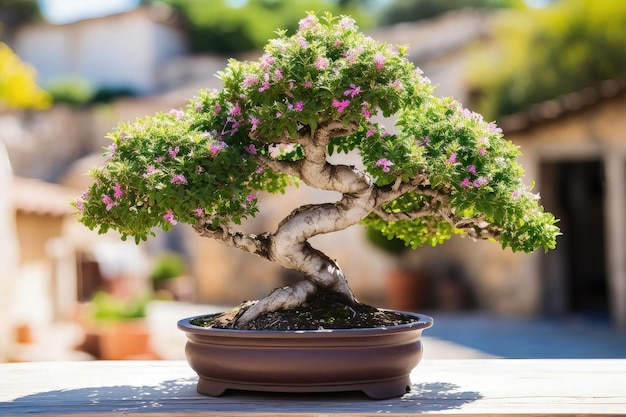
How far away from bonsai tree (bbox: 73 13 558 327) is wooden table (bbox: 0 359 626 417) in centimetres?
36

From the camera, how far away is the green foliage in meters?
2.48

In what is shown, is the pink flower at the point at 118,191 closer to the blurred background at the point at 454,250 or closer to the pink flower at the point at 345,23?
the pink flower at the point at 345,23

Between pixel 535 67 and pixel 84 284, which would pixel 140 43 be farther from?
pixel 535 67

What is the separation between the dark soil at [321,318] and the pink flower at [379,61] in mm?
766

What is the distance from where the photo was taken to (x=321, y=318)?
8.79ft

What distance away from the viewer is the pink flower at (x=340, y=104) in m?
2.49

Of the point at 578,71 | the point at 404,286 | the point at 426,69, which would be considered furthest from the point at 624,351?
the point at 426,69

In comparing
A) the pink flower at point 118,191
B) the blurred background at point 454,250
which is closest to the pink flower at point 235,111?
the pink flower at point 118,191

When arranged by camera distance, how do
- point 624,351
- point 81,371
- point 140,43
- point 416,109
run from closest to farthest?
point 416,109
point 81,371
point 624,351
point 140,43

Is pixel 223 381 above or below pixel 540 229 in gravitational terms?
below

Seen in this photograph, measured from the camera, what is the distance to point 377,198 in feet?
9.07

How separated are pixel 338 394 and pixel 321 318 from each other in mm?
237

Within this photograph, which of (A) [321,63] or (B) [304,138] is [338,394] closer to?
(B) [304,138]

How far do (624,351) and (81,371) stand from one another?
5.59 meters
